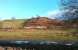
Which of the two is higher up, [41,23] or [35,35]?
[41,23]

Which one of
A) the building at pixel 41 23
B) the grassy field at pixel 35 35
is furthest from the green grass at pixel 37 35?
the building at pixel 41 23

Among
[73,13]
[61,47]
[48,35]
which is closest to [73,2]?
[73,13]

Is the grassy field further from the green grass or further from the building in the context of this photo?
the building

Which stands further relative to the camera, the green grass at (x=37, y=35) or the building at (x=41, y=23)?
the building at (x=41, y=23)

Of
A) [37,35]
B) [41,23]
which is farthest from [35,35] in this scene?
[41,23]

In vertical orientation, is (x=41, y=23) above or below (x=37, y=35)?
above

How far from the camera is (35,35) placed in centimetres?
519

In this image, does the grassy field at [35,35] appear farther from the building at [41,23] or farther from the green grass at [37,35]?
the building at [41,23]

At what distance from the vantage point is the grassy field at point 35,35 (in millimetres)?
5074

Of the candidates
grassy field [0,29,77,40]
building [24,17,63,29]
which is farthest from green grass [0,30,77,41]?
building [24,17,63,29]

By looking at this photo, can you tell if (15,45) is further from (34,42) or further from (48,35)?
(48,35)

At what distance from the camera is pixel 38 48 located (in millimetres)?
4445

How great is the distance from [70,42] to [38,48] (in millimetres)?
839

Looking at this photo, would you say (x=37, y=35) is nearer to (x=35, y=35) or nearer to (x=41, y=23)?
(x=35, y=35)
